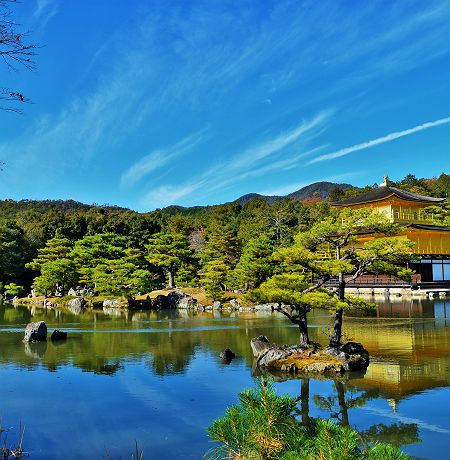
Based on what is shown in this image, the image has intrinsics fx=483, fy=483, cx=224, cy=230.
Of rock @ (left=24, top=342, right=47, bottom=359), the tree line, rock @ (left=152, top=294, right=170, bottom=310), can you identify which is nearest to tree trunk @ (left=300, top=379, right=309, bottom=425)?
the tree line

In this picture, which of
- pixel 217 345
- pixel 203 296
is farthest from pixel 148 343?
pixel 203 296

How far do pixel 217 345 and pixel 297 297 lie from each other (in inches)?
200

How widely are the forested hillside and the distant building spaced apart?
24.2 ft

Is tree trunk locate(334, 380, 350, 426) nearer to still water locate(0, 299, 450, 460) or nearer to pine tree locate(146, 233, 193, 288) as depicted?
still water locate(0, 299, 450, 460)

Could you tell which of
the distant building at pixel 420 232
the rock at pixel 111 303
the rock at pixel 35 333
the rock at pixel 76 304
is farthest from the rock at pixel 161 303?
the distant building at pixel 420 232

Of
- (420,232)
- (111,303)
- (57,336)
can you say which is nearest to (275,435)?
(57,336)

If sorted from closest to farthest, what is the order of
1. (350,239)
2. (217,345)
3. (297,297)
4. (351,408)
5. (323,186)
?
(351,408) → (297,297) → (350,239) → (217,345) → (323,186)

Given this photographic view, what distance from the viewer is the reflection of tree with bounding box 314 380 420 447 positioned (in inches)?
286

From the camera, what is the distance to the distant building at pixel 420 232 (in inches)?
1412

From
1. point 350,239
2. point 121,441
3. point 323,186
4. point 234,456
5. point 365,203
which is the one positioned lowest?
point 121,441

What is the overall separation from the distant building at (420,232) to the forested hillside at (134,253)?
24.2ft

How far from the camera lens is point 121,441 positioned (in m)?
7.39

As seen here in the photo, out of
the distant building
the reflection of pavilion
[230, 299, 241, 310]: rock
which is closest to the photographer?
the reflection of pavilion

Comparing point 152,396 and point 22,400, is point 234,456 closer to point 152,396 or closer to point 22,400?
point 152,396
